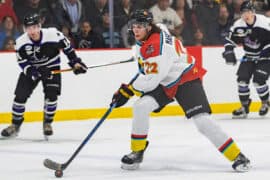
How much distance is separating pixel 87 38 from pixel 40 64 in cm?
149

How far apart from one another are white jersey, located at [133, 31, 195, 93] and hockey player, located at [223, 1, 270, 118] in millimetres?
2500

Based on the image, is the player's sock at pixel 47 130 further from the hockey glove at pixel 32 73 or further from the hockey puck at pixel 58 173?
the hockey puck at pixel 58 173

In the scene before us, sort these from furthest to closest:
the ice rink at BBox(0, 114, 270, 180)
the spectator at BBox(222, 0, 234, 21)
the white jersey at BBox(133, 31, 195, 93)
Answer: the spectator at BBox(222, 0, 234, 21), the ice rink at BBox(0, 114, 270, 180), the white jersey at BBox(133, 31, 195, 93)

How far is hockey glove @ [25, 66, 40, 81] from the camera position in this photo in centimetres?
493

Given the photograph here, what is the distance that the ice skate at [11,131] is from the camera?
17.2ft

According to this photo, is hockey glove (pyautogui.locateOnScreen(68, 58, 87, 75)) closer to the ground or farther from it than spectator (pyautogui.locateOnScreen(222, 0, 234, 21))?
farther from it

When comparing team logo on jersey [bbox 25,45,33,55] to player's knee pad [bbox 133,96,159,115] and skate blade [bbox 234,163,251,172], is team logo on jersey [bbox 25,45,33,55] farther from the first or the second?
skate blade [bbox 234,163,251,172]

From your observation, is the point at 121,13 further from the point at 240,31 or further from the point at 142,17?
the point at 142,17

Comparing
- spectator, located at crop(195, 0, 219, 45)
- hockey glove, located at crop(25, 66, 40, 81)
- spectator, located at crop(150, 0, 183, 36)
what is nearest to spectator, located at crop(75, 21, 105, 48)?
spectator, located at crop(150, 0, 183, 36)

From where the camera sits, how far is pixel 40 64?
511 cm

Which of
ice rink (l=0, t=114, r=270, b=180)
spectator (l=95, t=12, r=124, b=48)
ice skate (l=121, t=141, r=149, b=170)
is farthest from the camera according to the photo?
spectator (l=95, t=12, r=124, b=48)

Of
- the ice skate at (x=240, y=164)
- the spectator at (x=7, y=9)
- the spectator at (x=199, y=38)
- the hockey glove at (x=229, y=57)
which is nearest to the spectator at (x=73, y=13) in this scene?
the spectator at (x=7, y=9)

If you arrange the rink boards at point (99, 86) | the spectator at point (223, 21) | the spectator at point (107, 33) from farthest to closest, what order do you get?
the spectator at point (223, 21)
the spectator at point (107, 33)
the rink boards at point (99, 86)

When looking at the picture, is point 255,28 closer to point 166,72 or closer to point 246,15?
point 246,15
